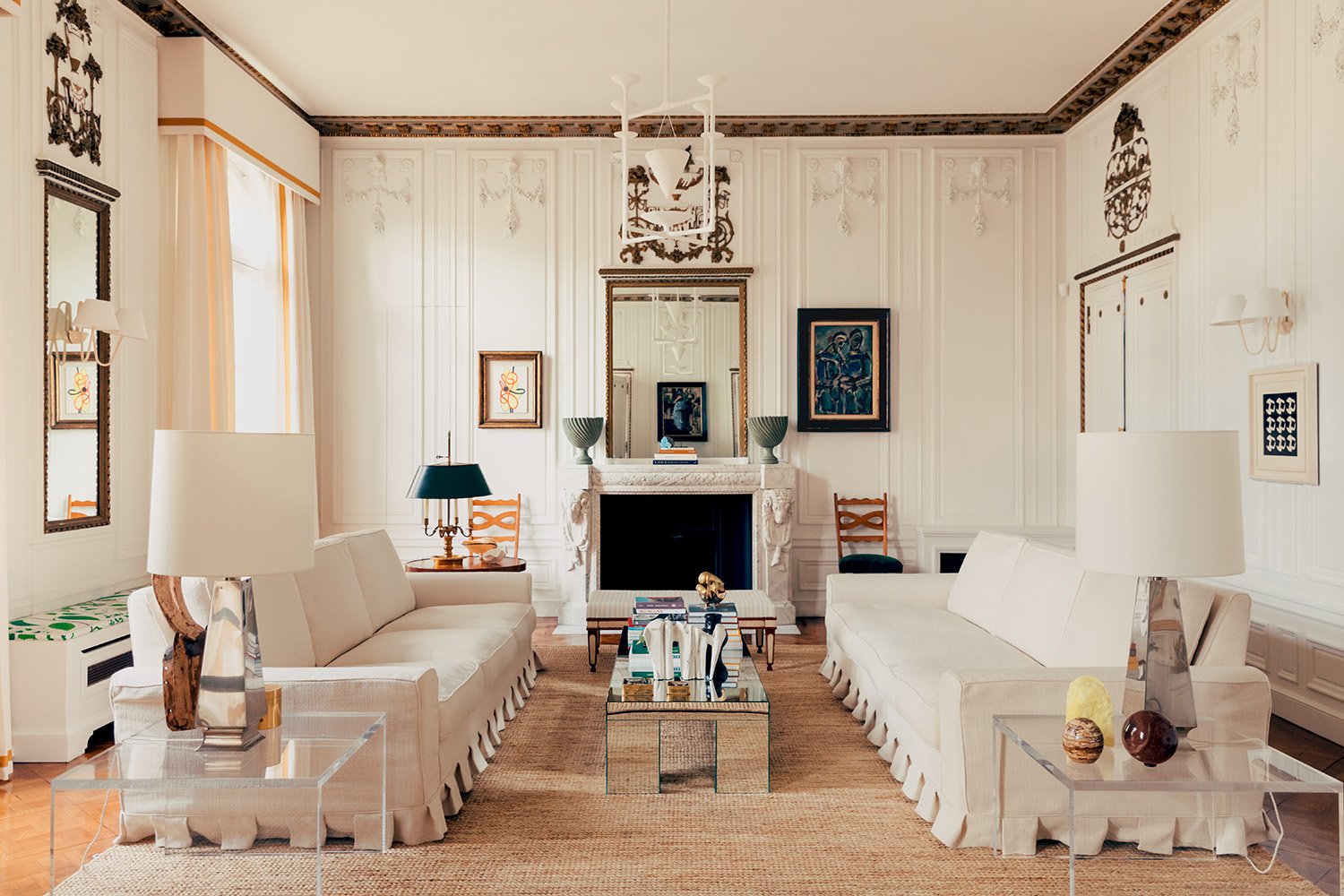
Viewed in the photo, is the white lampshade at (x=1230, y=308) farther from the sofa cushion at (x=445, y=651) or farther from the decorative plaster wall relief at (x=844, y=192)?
the sofa cushion at (x=445, y=651)

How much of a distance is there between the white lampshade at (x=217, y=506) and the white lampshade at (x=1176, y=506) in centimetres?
215

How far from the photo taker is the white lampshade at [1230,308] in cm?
437

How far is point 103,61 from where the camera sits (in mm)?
4680

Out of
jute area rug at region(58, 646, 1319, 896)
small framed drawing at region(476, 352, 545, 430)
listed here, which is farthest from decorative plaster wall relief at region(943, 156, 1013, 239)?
jute area rug at region(58, 646, 1319, 896)

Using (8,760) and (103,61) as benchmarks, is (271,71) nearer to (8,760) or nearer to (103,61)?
(103,61)

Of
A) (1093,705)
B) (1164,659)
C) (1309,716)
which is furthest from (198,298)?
(1309,716)

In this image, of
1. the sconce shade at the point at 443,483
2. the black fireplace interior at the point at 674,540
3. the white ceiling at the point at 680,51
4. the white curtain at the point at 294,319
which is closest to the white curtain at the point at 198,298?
the white ceiling at the point at 680,51

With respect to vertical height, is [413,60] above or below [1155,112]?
above

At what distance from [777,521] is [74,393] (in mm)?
4352

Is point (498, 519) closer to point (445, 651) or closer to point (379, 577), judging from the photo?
point (379, 577)

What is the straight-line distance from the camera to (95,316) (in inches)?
168

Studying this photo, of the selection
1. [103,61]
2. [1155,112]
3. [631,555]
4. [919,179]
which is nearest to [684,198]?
[919,179]

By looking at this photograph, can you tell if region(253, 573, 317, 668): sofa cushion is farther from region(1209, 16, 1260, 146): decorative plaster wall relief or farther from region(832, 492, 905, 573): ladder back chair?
region(1209, 16, 1260, 146): decorative plaster wall relief

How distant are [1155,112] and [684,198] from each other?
3193 millimetres
